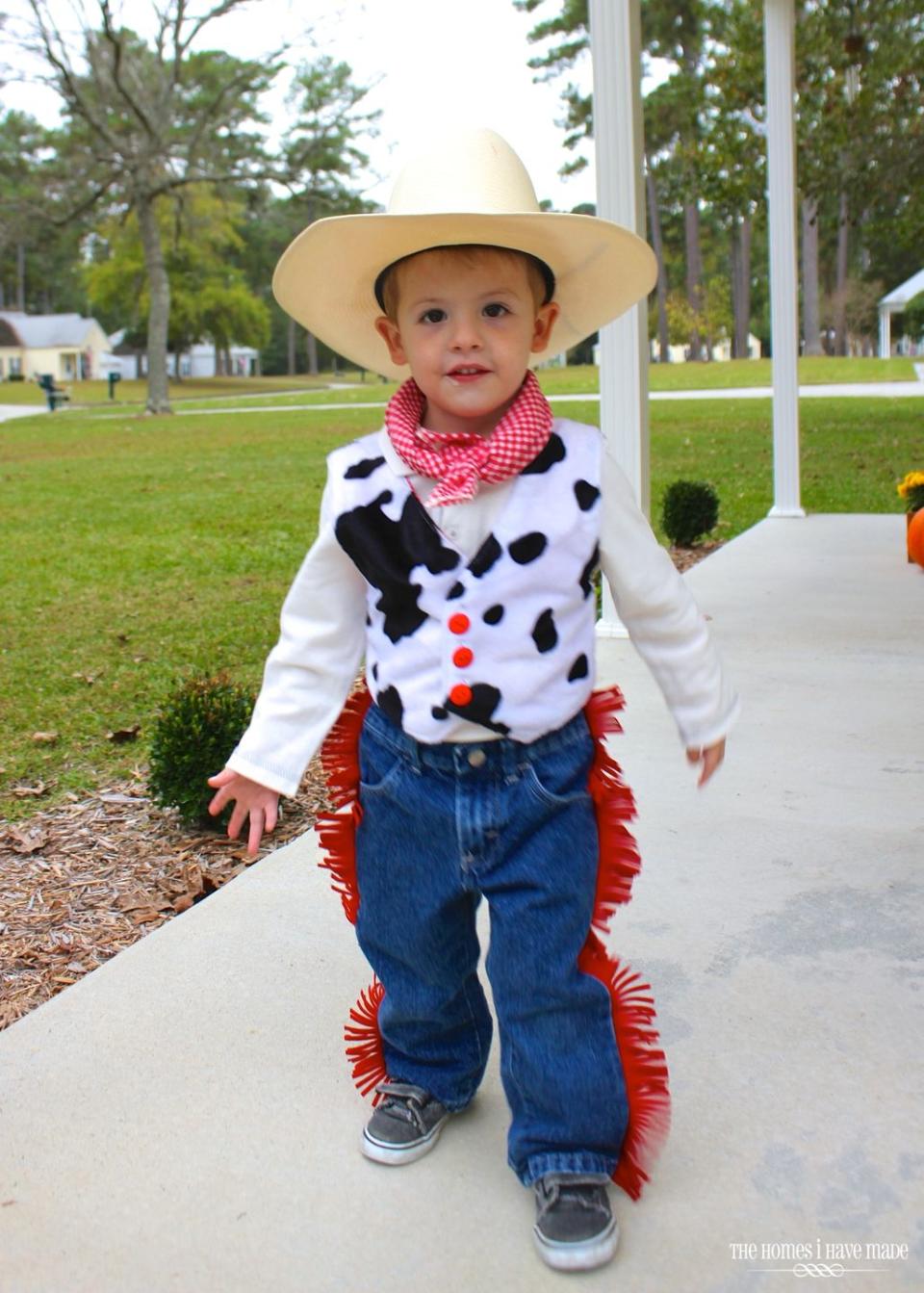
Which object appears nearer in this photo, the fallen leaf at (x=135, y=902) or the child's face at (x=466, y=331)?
the child's face at (x=466, y=331)

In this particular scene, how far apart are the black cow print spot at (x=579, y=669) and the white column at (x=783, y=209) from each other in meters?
6.72

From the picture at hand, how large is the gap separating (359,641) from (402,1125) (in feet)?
2.46

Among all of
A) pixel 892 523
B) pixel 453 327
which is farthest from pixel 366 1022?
pixel 892 523

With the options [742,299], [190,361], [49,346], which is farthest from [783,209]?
[190,361]

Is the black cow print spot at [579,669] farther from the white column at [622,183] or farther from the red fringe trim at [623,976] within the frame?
the white column at [622,183]

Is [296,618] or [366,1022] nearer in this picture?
[296,618]

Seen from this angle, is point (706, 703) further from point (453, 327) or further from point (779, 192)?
point (779, 192)

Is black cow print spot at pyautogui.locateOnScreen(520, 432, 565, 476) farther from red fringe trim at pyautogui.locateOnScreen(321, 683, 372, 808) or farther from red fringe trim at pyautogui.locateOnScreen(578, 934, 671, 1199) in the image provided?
red fringe trim at pyautogui.locateOnScreen(578, 934, 671, 1199)

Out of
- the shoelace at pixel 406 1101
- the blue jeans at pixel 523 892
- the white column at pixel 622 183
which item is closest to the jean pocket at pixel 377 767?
the blue jeans at pixel 523 892

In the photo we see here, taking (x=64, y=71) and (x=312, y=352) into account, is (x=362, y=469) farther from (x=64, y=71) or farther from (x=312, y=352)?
(x=312, y=352)

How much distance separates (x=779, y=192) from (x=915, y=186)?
11.5 meters

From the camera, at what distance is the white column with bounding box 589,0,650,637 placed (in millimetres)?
5070

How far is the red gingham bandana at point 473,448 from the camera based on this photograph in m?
1.96

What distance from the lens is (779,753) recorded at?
13.2 ft
